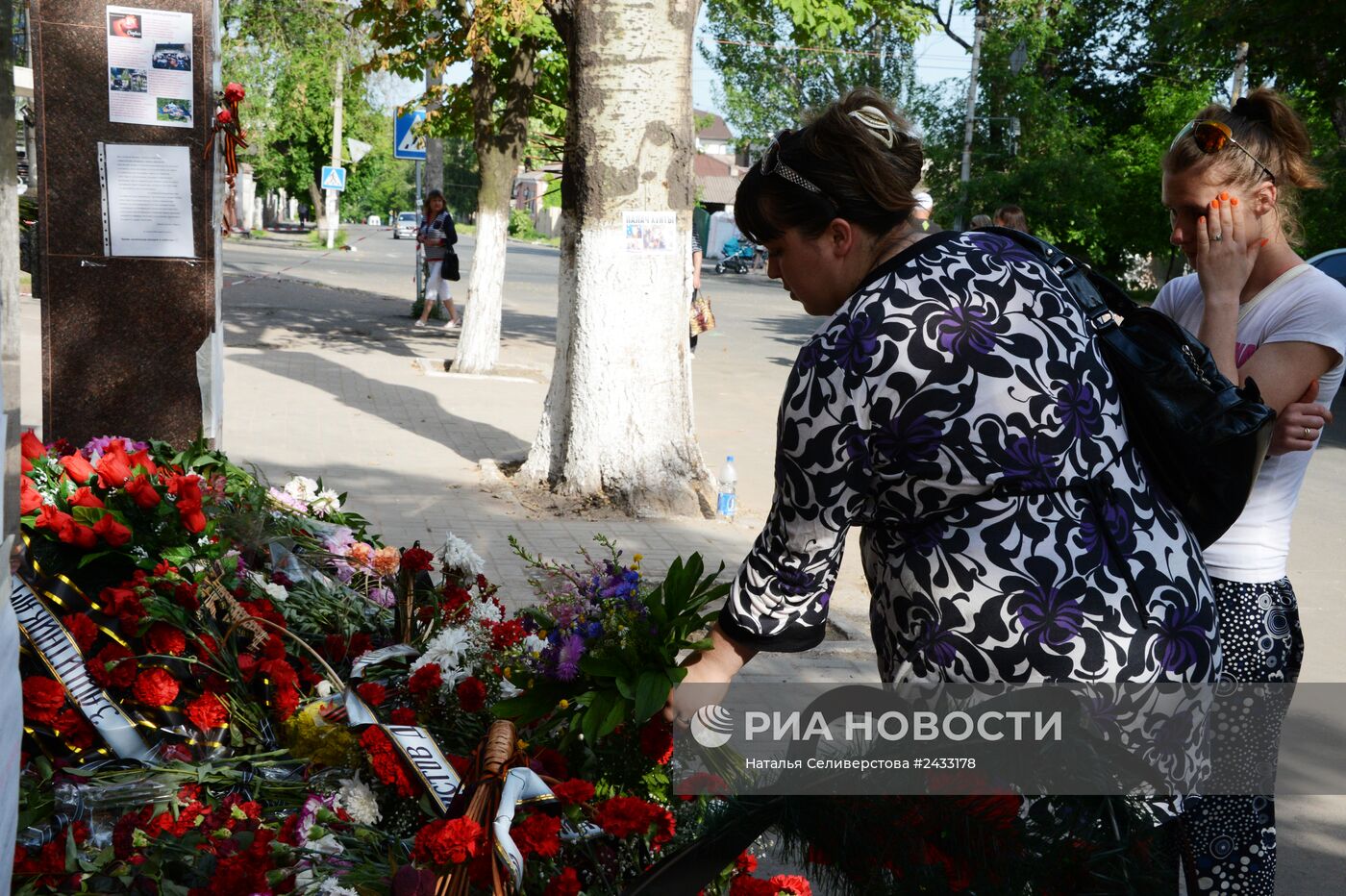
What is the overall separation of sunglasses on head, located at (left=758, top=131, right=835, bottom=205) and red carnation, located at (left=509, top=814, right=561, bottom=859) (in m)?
1.14

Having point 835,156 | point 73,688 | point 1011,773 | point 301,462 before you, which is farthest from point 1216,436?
point 301,462

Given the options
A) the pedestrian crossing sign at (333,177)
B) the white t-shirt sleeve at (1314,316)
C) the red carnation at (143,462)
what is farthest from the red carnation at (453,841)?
the pedestrian crossing sign at (333,177)

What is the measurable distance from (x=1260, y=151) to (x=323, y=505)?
322cm

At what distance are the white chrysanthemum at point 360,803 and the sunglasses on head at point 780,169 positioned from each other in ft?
4.65

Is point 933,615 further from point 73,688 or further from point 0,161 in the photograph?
point 73,688

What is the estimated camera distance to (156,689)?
114 inches

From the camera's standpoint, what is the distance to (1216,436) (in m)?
2.02

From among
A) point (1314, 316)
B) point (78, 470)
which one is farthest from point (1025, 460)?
point (78, 470)

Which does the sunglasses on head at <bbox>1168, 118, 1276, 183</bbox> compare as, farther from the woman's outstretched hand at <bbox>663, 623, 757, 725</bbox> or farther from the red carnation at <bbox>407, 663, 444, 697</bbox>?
the red carnation at <bbox>407, 663, 444, 697</bbox>

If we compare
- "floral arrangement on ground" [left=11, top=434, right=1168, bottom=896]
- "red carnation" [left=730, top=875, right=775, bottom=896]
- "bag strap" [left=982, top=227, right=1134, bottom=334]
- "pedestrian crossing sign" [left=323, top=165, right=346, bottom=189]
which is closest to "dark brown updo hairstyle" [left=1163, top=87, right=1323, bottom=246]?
"bag strap" [left=982, top=227, right=1134, bottom=334]

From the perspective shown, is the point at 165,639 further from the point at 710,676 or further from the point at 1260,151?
the point at 1260,151

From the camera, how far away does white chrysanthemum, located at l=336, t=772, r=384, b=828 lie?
7.85 feet

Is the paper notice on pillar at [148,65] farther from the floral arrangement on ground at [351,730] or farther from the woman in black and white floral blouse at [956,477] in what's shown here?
the woman in black and white floral blouse at [956,477]

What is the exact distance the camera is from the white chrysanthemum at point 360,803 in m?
2.39
